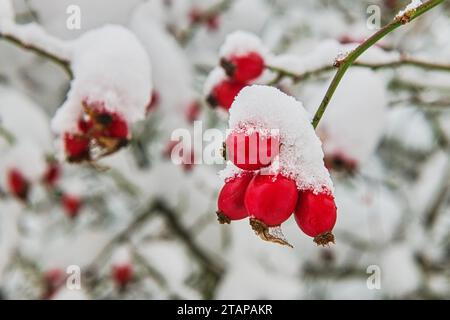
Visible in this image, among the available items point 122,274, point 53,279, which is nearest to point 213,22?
point 122,274

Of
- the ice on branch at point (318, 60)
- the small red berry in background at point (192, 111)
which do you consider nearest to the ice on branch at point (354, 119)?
the ice on branch at point (318, 60)

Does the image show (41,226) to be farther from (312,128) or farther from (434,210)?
(312,128)

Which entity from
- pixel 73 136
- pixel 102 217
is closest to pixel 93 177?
pixel 102 217

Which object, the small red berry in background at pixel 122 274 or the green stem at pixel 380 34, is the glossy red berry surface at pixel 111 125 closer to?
A: the green stem at pixel 380 34

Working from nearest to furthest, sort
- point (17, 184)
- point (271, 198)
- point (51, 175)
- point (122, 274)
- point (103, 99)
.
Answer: point (271, 198)
point (103, 99)
point (17, 184)
point (51, 175)
point (122, 274)

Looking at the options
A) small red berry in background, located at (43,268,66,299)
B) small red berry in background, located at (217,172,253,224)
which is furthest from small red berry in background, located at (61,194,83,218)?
small red berry in background, located at (217,172,253,224)

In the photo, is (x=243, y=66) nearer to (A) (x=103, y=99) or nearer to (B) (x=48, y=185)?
(A) (x=103, y=99)

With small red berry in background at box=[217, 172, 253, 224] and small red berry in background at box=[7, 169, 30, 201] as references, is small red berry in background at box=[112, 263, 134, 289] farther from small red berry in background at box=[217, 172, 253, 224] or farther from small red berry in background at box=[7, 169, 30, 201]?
small red berry in background at box=[217, 172, 253, 224]
